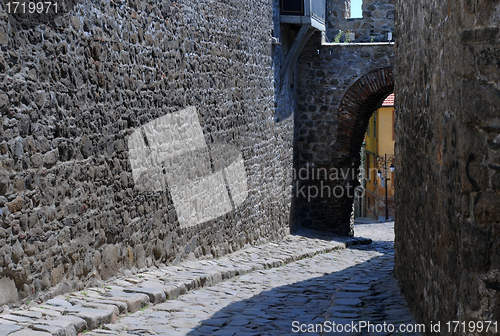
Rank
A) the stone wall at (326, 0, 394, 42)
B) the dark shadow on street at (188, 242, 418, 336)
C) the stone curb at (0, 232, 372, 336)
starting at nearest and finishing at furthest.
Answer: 1. the stone curb at (0, 232, 372, 336)
2. the dark shadow on street at (188, 242, 418, 336)
3. the stone wall at (326, 0, 394, 42)

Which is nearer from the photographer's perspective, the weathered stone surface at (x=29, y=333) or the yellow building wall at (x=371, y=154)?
the weathered stone surface at (x=29, y=333)

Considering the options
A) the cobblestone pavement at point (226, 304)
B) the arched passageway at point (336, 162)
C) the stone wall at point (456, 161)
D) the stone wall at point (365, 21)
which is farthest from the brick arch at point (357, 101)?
the stone wall at point (456, 161)

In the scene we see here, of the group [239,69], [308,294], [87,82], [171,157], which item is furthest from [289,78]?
[87,82]

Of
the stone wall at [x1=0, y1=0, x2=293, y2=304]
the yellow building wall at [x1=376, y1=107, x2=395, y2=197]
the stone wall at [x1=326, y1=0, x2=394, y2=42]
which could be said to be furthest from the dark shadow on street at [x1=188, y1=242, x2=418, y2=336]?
the yellow building wall at [x1=376, y1=107, x2=395, y2=197]

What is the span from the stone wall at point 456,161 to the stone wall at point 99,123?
2.68 m

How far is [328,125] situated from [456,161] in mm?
9940

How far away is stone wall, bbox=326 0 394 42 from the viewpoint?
43.4ft

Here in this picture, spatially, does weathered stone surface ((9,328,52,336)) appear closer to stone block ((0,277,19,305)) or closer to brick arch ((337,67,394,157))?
stone block ((0,277,19,305))

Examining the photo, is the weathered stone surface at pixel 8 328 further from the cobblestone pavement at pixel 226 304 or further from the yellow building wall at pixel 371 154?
the yellow building wall at pixel 371 154

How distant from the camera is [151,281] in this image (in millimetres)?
5801

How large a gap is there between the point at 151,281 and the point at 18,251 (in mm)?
1776

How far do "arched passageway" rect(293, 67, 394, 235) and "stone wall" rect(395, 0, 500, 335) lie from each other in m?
8.03

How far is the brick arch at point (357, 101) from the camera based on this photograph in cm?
1251

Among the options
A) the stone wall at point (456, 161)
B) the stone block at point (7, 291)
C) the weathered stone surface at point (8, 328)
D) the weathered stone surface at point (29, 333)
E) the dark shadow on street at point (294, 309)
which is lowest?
the dark shadow on street at point (294, 309)
